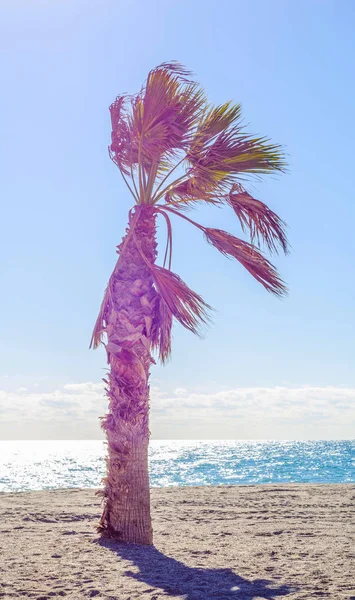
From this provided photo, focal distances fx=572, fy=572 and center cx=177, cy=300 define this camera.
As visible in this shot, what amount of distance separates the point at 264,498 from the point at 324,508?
191 cm

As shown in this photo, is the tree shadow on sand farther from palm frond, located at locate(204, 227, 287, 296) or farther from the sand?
palm frond, located at locate(204, 227, 287, 296)

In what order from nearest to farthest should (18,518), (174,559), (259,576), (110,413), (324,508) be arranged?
(259,576) → (174,559) → (110,413) → (18,518) → (324,508)

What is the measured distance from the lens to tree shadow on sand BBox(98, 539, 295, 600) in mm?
5469

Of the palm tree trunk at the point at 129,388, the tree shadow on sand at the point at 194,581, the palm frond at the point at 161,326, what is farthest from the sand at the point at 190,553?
the palm frond at the point at 161,326

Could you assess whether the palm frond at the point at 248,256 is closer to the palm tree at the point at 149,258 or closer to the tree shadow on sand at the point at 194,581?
the palm tree at the point at 149,258

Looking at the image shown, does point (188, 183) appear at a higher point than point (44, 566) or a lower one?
higher

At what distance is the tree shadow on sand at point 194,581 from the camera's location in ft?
17.9

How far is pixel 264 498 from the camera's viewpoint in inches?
515

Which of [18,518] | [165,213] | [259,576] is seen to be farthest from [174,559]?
[165,213]

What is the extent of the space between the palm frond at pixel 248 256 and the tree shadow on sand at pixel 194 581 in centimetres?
390

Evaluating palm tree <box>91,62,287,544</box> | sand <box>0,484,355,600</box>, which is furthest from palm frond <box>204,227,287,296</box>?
sand <box>0,484,355,600</box>

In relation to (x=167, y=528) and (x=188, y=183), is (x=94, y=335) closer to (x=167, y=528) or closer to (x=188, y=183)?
(x=188, y=183)

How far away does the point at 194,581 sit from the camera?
5.98 metres

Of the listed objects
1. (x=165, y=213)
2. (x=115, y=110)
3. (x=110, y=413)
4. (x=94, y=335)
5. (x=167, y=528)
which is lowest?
(x=167, y=528)
